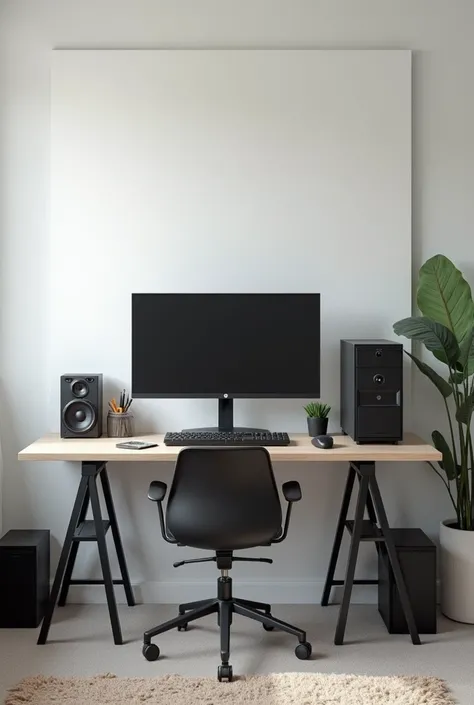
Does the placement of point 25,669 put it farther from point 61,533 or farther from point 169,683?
point 61,533

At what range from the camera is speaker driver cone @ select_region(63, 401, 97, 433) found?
3686mm

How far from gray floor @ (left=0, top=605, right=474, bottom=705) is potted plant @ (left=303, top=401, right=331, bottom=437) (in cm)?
81

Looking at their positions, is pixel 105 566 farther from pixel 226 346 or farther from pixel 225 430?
pixel 226 346

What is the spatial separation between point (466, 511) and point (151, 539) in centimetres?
143

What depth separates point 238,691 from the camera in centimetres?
296

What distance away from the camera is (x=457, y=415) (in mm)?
3607

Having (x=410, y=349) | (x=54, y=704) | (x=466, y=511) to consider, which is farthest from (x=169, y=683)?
(x=410, y=349)

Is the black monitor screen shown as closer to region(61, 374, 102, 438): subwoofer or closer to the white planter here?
region(61, 374, 102, 438): subwoofer

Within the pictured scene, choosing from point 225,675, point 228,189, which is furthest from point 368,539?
point 228,189

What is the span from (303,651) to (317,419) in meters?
0.97

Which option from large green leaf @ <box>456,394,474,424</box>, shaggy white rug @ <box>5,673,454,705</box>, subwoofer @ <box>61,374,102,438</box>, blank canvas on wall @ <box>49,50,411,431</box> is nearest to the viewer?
shaggy white rug @ <box>5,673,454,705</box>

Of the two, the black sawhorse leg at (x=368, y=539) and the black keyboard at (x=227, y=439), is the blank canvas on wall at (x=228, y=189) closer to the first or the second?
the black keyboard at (x=227, y=439)

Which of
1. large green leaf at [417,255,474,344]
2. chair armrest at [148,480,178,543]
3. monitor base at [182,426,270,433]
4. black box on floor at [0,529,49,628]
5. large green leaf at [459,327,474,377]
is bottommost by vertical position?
black box on floor at [0,529,49,628]

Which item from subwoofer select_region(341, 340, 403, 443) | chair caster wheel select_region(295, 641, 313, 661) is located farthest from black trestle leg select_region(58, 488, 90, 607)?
subwoofer select_region(341, 340, 403, 443)
